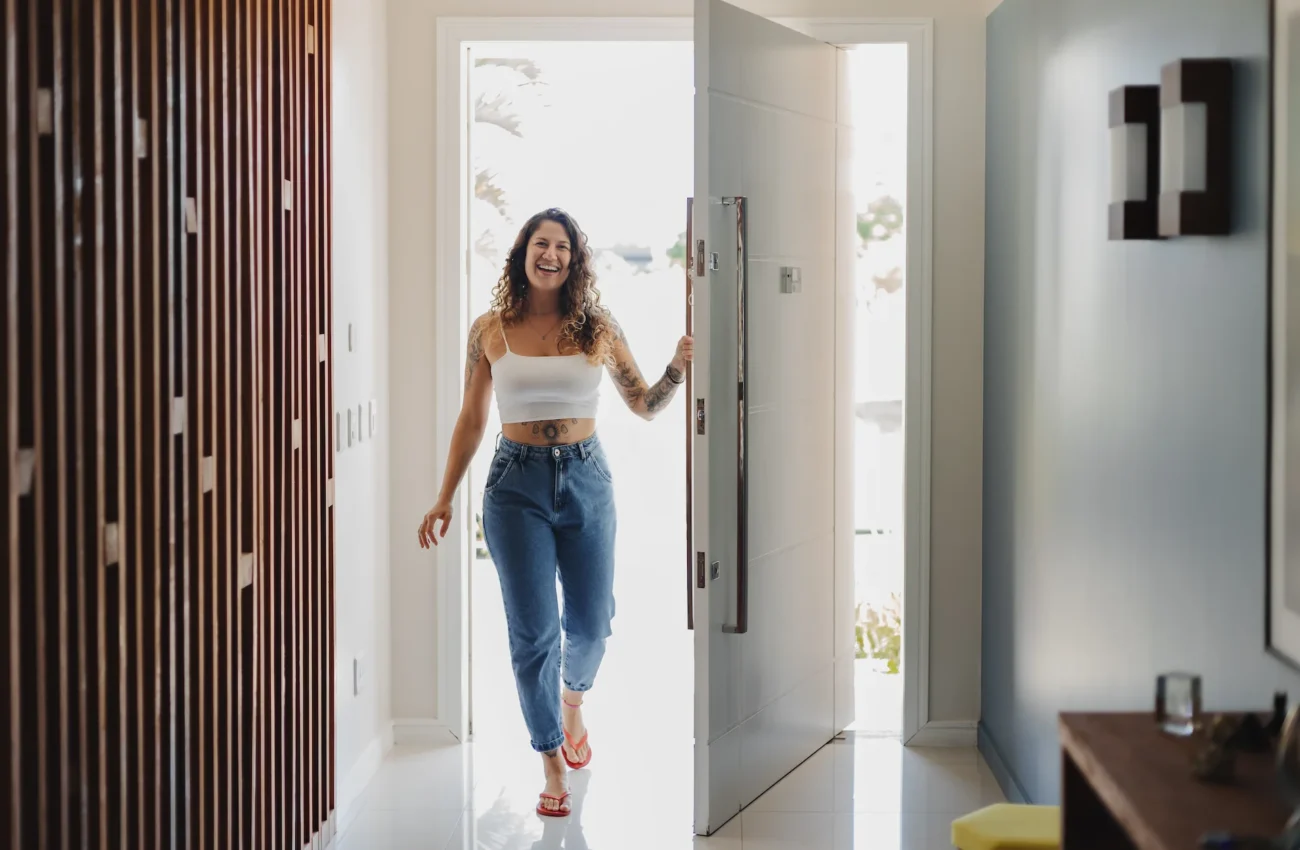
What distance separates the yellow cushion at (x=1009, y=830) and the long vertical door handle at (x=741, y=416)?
119cm

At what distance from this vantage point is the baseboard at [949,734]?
4059 millimetres

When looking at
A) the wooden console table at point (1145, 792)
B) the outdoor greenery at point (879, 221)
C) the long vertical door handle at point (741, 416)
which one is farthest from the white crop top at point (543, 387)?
the outdoor greenery at point (879, 221)

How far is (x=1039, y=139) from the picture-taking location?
3225 millimetres

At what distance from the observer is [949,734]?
13.3 ft

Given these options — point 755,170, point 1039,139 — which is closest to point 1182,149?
point 1039,139

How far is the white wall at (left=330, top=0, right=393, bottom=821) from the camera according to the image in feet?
11.2

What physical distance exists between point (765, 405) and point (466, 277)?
1.07 meters

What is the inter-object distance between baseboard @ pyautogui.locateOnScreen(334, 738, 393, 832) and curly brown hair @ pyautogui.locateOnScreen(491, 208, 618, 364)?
4.31ft
